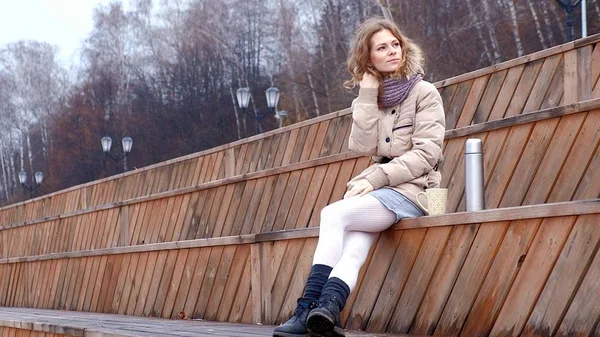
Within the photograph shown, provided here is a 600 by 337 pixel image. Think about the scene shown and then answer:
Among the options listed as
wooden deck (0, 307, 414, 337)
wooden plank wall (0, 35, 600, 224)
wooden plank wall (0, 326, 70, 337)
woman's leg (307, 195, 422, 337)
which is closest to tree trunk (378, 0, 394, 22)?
wooden plank wall (0, 35, 600, 224)

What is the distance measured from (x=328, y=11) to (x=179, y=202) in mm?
34830

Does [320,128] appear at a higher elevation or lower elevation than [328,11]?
lower

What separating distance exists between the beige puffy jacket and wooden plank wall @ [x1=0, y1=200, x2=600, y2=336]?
0.82ft

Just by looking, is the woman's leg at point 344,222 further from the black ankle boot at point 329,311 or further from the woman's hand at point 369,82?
the woman's hand at point 369,82

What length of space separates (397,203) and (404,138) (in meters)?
0.37

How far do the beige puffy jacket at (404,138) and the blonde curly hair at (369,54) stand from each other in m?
0.10

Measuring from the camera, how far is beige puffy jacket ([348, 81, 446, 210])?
19.4ft

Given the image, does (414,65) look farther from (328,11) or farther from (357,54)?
(328,11)

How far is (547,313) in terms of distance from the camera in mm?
4766

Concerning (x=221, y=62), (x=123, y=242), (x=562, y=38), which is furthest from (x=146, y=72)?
(x=123, y=242)

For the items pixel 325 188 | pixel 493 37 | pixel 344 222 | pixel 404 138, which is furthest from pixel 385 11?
pixel 344 222

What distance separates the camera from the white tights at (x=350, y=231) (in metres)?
5.60

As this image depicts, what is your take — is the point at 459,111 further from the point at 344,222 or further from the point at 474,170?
the point at 344,222

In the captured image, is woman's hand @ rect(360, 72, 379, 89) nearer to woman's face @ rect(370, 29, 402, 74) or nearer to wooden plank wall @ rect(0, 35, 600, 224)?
woman's face @ rect(370, 29, 402, 74)
